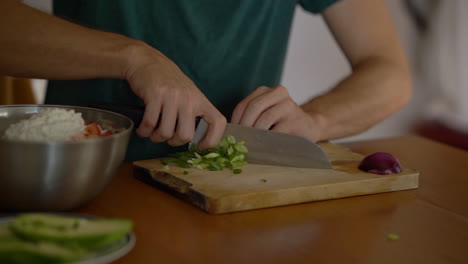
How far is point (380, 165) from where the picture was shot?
114cm

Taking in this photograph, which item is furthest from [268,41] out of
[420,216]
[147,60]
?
[420,216]

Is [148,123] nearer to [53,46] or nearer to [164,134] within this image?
[164,134]

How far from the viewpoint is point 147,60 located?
1101mm

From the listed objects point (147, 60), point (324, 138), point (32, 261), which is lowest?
point (324, 138)

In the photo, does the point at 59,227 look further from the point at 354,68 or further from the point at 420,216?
the point at 354,68

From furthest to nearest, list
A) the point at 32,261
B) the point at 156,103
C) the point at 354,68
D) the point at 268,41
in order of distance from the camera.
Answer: the point at 354,68, the point at 268,41, the point at 156,103, the point at 32,261

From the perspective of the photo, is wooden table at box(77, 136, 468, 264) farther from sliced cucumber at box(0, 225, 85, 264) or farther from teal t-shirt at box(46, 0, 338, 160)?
teal t-shirt at box(46, 0, 338, 160)

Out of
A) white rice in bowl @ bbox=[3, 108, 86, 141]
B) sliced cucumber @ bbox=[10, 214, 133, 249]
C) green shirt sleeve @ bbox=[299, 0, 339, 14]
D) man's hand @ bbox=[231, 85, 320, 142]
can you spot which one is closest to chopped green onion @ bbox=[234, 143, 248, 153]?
man's hand @ bbox=[231, 85, 320, 142]

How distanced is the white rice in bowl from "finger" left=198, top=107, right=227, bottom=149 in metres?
0.28

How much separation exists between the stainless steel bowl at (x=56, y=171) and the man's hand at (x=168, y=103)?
0.54ft

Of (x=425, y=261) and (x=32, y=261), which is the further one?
(x=425, y=261)

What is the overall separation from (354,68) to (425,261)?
1.07 m

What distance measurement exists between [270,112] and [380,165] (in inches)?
10.5

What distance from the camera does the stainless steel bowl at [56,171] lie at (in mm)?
776
